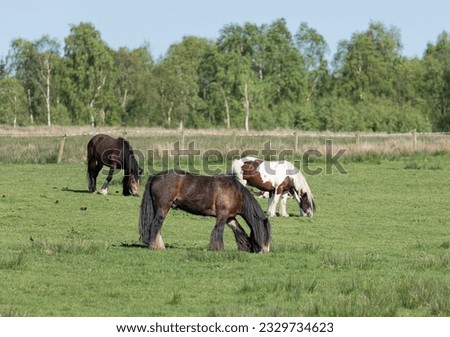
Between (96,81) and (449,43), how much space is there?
1564 inches

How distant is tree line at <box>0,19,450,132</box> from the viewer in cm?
8694

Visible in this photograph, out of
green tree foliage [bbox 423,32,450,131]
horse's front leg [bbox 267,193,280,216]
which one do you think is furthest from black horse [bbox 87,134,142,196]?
green tree foliage [bbox 423,32,450,131]

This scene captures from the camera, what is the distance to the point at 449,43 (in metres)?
107

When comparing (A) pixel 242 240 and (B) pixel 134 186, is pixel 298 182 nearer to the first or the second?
(B) pixel 134 186

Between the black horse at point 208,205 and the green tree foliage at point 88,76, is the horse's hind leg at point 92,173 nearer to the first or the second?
the black horse at point 208,205

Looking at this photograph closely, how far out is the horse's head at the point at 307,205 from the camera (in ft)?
73.6

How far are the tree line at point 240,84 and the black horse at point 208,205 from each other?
68113 millimetres

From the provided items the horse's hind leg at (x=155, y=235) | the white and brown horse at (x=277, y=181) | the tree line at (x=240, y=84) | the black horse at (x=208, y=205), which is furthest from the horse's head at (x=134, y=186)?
the tree line at (x=240, y=84)

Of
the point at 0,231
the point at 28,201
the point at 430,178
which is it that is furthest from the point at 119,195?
the point at 430,178

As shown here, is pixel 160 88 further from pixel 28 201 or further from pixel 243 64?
pixel 28 201

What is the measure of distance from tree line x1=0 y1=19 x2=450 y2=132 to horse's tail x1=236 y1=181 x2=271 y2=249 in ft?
224

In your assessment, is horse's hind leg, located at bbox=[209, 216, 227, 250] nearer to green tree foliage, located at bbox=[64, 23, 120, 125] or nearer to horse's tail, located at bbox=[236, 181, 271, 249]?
horse's tail, located at bbox=[236, 181, 271, 249]

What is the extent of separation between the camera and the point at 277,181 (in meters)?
22.7

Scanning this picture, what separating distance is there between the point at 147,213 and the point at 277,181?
304 inches
